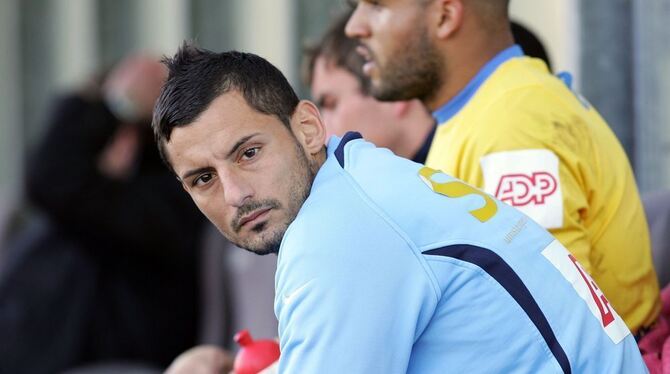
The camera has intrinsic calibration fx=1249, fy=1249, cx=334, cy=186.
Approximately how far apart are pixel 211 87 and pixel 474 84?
86 centimetres

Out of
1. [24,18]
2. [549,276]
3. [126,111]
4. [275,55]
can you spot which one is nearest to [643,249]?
[549,276]

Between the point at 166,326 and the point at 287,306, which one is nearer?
the point at 287,306

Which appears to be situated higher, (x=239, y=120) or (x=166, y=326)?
(x=239, y=120)

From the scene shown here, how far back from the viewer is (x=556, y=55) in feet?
14.0

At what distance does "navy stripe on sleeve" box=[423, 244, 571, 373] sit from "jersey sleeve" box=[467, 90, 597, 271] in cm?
48

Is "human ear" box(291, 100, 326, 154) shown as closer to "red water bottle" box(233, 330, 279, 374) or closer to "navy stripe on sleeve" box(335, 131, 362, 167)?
"navy stripe on sleeve" box(335, 131, 362, 167)

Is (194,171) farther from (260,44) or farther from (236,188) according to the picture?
(260,44)

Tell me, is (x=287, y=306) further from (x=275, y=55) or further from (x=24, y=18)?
(x=24, y=18)

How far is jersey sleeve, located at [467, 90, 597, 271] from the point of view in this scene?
7.50 feet

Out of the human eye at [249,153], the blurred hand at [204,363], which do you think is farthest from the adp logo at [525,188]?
the blurred hand at [204,363]

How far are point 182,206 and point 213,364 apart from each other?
199 cm

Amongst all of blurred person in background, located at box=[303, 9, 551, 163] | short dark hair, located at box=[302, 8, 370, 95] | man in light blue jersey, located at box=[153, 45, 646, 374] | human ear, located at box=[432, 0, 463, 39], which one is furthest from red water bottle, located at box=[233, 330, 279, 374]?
short dark hair, located at box=[302, 8, 370, 95]

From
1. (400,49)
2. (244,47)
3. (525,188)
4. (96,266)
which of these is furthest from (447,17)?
(244,47)

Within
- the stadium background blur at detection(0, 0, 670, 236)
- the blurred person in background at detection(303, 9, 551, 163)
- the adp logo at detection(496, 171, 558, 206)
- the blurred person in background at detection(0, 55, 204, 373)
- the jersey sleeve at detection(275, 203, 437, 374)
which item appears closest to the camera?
the jersey sleeve at detection(275, 203, 437, 374)
